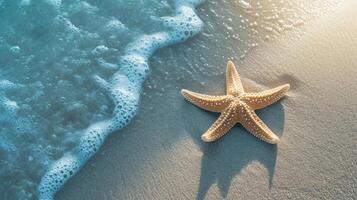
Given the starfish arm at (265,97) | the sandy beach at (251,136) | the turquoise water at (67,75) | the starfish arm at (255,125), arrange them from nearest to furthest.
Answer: the sandy beach at (251,136), the starfish arm at (255,125), the starfish arm at (265,97), the turquoise water at (67,75)

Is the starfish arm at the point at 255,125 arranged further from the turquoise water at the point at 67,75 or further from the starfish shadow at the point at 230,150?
the turquoise water at the point at 67,75

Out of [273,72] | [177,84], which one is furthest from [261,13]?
[177,84]

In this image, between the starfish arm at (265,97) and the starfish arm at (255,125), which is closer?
the starfish arm at (255,125)

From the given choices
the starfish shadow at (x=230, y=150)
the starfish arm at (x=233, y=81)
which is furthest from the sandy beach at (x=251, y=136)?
the starfish arm at (x=233, y=81)

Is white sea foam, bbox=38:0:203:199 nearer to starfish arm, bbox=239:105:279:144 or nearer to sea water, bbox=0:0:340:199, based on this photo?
sea water, bbox=0:0:340:199

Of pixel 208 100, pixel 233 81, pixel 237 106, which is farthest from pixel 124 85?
pixel 237 106

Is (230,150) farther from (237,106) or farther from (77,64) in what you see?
(77,64)

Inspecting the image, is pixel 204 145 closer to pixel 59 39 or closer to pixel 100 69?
pixel 100 69

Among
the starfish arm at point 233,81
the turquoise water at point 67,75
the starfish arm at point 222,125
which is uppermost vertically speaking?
the starfish arm at point 233,81
